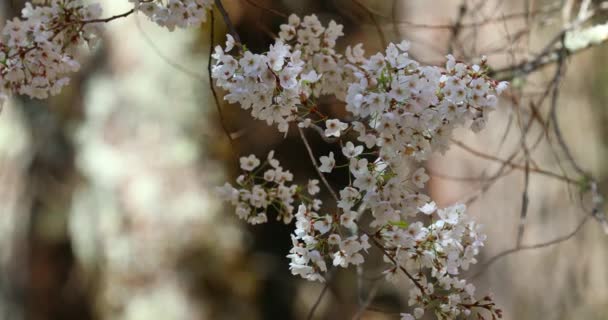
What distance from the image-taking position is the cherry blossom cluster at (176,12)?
94 cm

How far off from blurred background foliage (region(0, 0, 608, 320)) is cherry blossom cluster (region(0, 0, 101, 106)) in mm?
1292

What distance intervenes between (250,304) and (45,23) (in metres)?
1.90

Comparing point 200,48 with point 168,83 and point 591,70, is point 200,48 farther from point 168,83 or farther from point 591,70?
point 591,70

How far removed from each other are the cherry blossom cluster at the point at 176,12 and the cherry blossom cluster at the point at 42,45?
135mm

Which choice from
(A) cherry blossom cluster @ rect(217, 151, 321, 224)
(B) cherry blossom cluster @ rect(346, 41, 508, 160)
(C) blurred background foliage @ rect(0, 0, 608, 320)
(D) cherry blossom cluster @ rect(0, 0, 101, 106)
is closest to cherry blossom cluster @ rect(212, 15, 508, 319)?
(B) cherry blossom cluster @ rect(346, 41, 508, 160)

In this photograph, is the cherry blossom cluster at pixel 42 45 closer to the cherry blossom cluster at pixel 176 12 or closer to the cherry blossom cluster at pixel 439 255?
the cherry blossom cluster at pixel 176 12

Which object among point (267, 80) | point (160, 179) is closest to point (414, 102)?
point (267, 80)

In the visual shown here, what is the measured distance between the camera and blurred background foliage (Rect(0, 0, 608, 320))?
2.41 m

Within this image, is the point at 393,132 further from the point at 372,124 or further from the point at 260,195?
the point at 260,195

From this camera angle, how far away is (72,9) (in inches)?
40.8

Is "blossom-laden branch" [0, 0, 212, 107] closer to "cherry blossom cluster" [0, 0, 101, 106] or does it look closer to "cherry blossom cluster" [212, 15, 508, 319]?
"cherry blossom cluster" [0, 0, 101, 106]

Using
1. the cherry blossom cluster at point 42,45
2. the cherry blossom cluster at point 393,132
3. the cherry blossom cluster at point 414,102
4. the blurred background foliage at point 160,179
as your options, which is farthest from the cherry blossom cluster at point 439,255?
the blurred background foliage at point 160,179

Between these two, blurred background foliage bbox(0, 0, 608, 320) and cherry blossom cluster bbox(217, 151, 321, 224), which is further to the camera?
blurred background foliage bbox(0, 0, 608, 320)

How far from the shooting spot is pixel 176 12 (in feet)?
3.07
